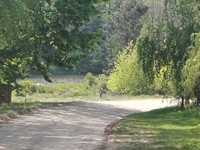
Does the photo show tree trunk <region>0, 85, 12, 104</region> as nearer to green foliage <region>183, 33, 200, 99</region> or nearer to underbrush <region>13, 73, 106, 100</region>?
green foliage <region>183, 33, 200, 99</region>

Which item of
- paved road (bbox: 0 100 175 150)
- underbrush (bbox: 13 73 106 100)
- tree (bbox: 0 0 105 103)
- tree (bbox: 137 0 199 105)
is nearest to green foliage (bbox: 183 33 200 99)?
tree (bbox: 137 0 199 105)

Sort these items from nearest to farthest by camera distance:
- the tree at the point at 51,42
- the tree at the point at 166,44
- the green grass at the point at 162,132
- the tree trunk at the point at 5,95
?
1. the green grass at the point at 162,132
2. the tree at the point at 166,44
3. the tree at the point at 51,42
4. the tree trunk at the point at 5,95

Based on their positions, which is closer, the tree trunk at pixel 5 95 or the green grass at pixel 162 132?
the green grass at pixel 162 132

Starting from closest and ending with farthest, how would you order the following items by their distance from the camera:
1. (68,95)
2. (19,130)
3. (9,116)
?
1. (19,130)
2. (9,116)
3. (68,95)

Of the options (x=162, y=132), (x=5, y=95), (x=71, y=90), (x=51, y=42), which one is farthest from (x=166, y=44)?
(x=71, y=90)

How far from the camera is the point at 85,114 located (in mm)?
34625

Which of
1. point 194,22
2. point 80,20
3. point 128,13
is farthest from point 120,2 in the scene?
point 194,22

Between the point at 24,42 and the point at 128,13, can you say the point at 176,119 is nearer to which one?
the point at 24,42

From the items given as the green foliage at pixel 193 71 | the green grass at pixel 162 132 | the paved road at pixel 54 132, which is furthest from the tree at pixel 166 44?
the paved road at pixel 54 132

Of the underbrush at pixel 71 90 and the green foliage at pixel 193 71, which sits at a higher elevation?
the green foliage at pixel 193 71

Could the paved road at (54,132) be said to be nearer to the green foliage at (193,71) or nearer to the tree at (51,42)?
the tree at (51,42)

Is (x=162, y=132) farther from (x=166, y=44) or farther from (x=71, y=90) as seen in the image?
(x=71, y=90)

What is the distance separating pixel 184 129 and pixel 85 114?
10.1m

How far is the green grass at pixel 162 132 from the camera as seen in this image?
63.5 ft
